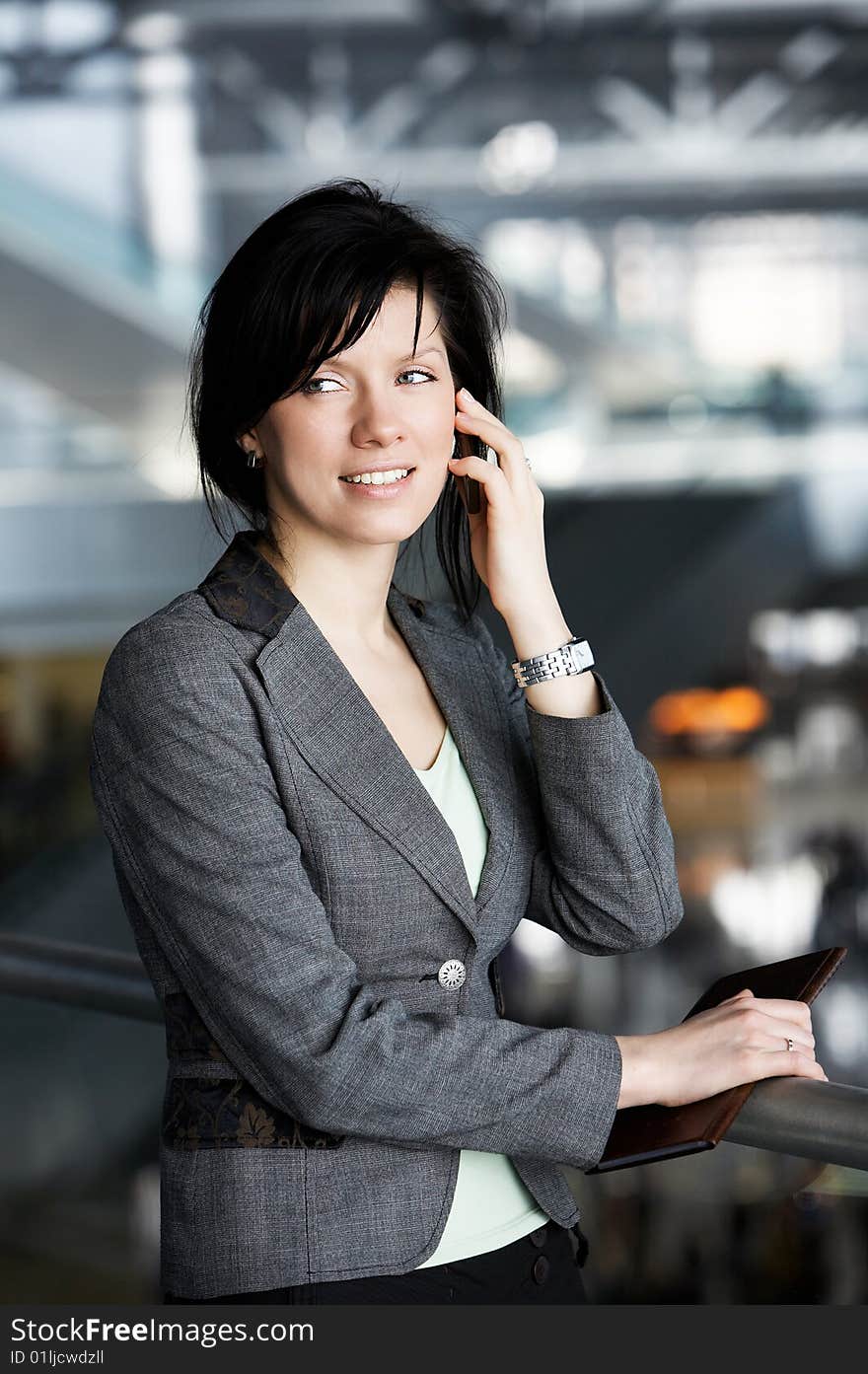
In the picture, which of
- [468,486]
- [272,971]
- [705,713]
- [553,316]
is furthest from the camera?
[705,713]

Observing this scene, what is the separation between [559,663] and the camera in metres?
1.32

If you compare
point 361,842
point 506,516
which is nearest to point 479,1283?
point 361,842

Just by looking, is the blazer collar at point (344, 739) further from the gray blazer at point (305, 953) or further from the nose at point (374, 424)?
the nose at point (374, 424)

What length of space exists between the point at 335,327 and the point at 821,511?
1079 cm

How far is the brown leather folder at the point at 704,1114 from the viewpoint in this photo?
1.11 metres

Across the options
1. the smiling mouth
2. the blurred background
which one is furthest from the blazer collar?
the blurred background

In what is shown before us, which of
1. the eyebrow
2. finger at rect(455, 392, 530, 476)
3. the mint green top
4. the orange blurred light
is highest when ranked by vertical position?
the eyebrow

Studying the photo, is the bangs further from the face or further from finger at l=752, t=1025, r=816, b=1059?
finger at l=752, t=1025, r=816, b=1059

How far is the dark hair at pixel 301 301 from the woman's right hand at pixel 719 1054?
21.7 inches

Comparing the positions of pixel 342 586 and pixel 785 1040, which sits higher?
pixel 342 586

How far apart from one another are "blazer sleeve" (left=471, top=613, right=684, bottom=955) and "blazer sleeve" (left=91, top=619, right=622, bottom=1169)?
21 centimetres

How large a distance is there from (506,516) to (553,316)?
11567 millimetres

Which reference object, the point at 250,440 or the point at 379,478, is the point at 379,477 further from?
the point at 250,440

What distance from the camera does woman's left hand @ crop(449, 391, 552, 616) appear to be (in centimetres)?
133
